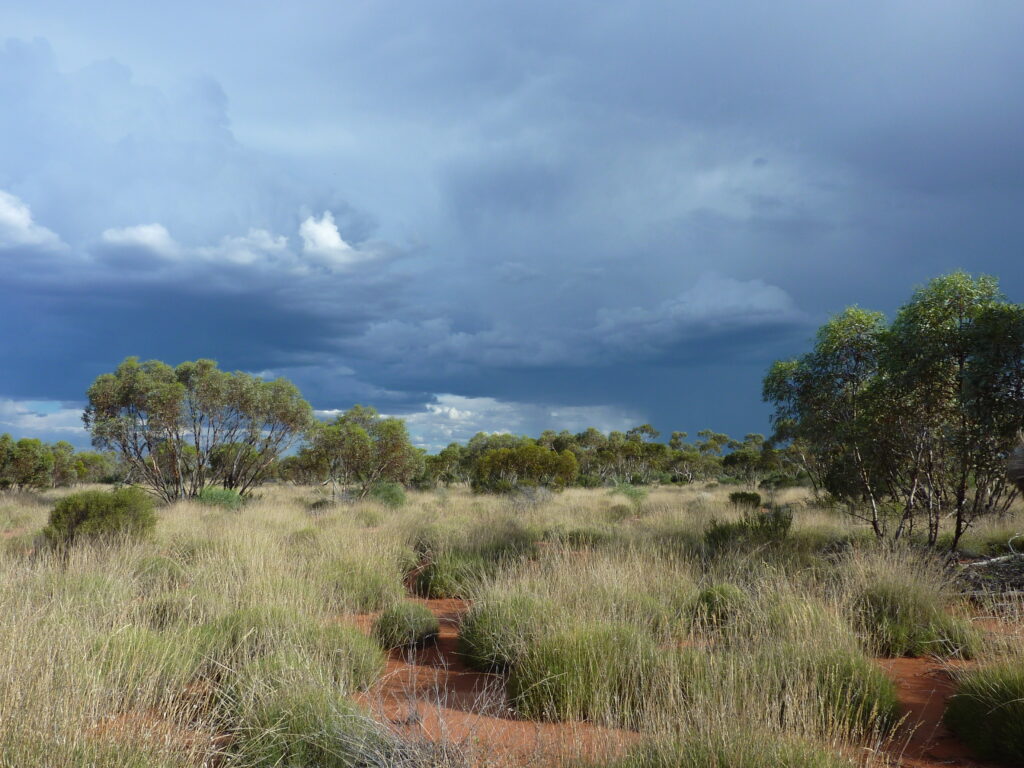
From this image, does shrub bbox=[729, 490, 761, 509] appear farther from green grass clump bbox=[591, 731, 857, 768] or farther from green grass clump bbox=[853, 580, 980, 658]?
green grass clump bbox=[591, 731, 857, 768]

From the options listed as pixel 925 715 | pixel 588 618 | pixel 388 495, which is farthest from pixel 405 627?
pixel 388 495

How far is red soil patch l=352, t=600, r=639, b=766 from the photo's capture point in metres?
3.52

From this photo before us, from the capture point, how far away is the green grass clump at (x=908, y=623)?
6.40 m

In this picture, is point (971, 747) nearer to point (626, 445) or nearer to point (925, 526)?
point (925, 526)

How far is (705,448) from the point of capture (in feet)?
212

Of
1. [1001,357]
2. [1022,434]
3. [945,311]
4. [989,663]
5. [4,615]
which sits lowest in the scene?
[989,663]

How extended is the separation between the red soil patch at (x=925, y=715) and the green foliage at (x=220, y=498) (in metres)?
18.7

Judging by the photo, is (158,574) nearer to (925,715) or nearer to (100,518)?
(100,518)

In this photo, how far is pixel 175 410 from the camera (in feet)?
71.6

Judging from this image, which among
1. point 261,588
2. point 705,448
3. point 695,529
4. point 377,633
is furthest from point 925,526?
point 705,448

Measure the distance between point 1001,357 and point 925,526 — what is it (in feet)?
24.7

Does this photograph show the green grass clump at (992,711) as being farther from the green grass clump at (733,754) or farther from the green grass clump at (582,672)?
the green grass clump at (582,672)

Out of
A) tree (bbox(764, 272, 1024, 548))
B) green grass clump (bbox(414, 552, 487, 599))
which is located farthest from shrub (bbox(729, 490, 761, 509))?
green grass clump (bbox(414, 552, 487, 599))

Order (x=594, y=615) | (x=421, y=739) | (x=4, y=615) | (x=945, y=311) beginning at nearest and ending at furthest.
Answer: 1. (x=421, y=739)
2. (x=4, y=615)
3. (x=594, y=615)
4. (x=945, y=311)
